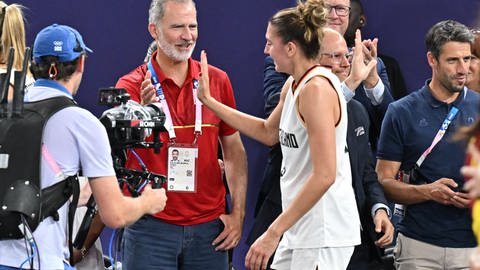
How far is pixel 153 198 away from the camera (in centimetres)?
374

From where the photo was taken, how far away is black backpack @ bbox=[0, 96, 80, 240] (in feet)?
11.1

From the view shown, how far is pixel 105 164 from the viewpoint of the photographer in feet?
11.6

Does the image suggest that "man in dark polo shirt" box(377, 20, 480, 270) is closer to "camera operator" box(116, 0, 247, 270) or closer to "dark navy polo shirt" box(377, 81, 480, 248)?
"dark navy polo shirt" box(377, 81, 480, 248)

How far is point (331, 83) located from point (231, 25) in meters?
2.59

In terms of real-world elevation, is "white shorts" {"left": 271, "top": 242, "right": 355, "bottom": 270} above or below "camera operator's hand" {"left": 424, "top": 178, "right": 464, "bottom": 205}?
below

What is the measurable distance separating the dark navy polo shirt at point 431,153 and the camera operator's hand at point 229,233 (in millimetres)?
836

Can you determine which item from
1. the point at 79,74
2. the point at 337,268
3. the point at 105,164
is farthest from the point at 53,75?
the point at 337,268

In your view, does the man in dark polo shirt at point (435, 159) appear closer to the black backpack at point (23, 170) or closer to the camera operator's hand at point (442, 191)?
the camera operator's hand at point (442, 191)

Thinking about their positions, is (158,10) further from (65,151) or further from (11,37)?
(65,151)

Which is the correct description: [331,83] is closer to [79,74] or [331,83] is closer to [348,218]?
[348,218]

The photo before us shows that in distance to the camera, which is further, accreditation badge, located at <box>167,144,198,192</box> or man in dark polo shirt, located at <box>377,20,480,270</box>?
man in dark polo shirt, located at <box>377,20,480,270</box>

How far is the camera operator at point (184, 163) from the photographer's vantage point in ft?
14.7

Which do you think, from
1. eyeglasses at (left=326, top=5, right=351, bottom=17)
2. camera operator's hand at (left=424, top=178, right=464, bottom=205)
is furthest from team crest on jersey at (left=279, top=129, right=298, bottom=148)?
eyeglasses at (left=326, top=5, right=351, bottom=17)

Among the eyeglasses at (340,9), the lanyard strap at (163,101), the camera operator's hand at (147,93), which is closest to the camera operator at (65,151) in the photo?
the camera operator's hand at (147,93)
